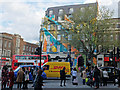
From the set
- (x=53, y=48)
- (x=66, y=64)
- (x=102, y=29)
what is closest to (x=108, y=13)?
(x=102, y=29)

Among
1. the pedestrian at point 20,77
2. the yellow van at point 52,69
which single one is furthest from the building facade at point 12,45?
the pedestrian at point 20,77

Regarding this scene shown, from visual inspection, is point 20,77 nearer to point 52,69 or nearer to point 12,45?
point 52,69

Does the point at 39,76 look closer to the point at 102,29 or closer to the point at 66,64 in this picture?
the point at 66,64

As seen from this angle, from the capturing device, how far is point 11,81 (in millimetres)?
12711

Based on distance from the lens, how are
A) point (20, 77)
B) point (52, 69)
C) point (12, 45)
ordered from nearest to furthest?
point (20, 77) < point (52, 69) < point (12, 45)

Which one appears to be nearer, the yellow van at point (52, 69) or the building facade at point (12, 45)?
the yellow van at point (52, 69)

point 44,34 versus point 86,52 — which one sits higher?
point 44,34

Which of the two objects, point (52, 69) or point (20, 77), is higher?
point (52, 69)

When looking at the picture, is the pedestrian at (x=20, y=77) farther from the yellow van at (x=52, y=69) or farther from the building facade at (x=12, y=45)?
the building facade at (x=12, y=45)

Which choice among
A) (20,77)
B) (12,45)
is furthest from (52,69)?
(12,45)

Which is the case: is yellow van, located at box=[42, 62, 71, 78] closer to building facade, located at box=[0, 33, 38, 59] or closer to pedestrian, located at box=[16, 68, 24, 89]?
pedestrian, located at box=[16, 68, 24, 89]

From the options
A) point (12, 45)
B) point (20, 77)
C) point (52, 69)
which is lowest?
point (20, 77)

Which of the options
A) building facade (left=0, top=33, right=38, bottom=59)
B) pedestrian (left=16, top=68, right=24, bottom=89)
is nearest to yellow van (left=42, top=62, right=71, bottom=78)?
pedestrian (left=16, top=68, right=24, bottom=89)

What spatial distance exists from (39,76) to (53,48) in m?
43.9
